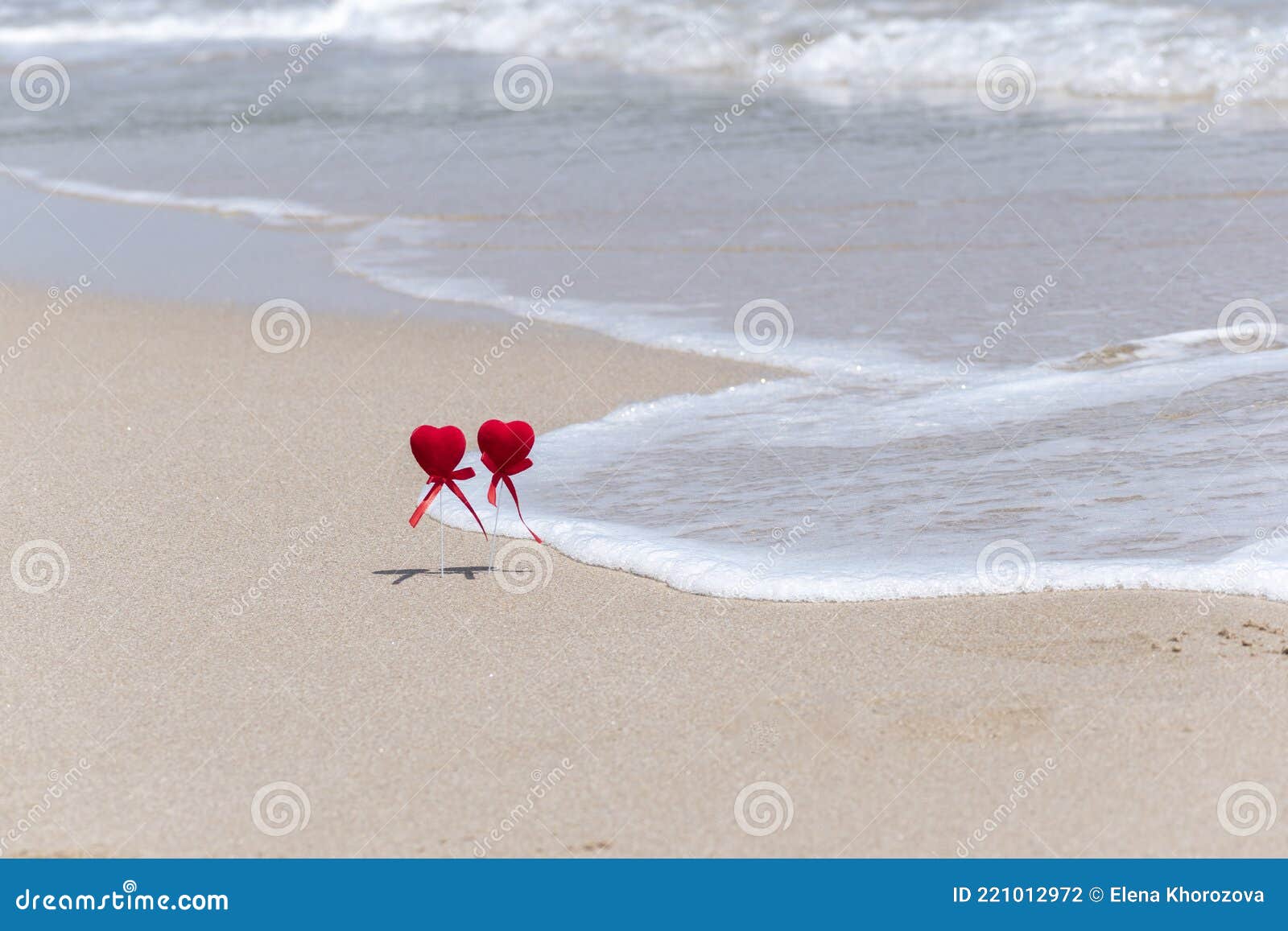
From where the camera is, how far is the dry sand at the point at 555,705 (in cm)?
285

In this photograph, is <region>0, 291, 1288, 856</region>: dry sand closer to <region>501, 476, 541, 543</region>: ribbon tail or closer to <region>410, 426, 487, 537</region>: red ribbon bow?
<region>501, 476, 541, 543</region>: ribbon tail

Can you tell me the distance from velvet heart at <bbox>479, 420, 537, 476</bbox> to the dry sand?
401 mm

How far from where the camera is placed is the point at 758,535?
442 cm

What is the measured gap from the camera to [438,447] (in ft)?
12.6

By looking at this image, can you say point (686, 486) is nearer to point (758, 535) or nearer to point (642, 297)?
point (758, 535)

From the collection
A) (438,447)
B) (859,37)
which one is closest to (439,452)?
(438,447)

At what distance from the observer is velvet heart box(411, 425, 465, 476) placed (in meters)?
3.81

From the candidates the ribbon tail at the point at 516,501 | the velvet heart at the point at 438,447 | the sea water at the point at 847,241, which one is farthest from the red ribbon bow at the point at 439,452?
Answer: the sea water at the point at 847,241

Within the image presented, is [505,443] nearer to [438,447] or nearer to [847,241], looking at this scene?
[438,447]

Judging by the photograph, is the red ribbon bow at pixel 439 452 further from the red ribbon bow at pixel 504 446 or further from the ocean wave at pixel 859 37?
the ocean wave at pixel 859 37

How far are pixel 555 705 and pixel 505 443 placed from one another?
0.81 meters

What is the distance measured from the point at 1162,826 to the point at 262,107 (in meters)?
15.1

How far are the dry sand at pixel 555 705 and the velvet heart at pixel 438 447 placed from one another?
15.6 inches

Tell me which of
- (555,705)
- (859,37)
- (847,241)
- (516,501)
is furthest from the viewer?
(859,37)
